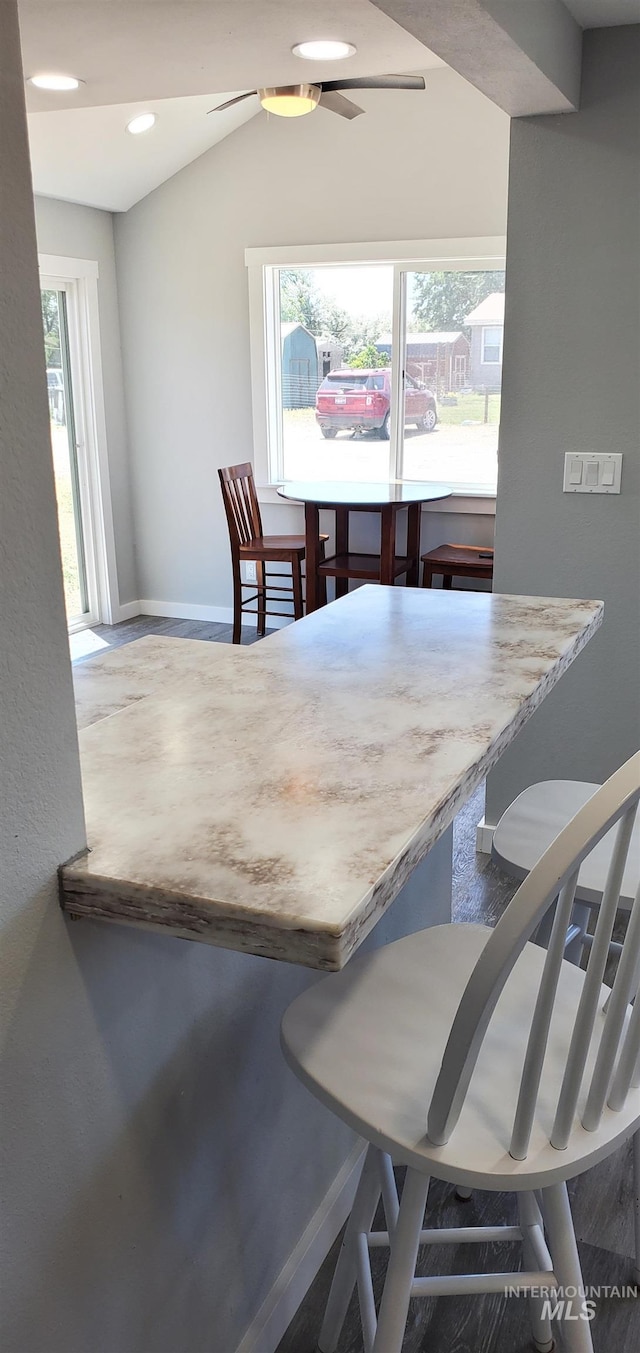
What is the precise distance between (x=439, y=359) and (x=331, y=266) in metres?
0.77

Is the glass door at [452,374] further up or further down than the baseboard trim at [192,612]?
further up

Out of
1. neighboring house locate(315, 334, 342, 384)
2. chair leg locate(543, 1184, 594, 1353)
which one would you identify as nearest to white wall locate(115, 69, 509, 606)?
neighboring house locate(315, 334, 342, 384)

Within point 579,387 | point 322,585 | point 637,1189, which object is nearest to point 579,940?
point 637,1189

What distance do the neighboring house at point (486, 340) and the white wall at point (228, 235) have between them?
0.37m

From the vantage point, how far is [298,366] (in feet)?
18.5

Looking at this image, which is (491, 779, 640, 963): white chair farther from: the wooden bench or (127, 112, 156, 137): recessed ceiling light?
(127, 112, 156, 137): recessed ceiling light

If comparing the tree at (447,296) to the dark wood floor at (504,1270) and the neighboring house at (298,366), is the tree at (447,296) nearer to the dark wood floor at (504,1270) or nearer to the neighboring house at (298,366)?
the neighboring house at (298,366)

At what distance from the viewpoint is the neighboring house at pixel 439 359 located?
5254 mm

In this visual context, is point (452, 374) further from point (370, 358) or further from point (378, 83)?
point (378, 83)

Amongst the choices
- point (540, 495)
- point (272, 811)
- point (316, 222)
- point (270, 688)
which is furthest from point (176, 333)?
point (272, 811)

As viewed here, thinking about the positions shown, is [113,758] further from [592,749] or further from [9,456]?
[592,749]

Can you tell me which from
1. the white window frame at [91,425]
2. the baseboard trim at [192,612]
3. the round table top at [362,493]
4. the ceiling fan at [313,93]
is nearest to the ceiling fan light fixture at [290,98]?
the ceiling fan at [313,93]

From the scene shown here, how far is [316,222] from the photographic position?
5.27 meters

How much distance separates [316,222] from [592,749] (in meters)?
3.61
